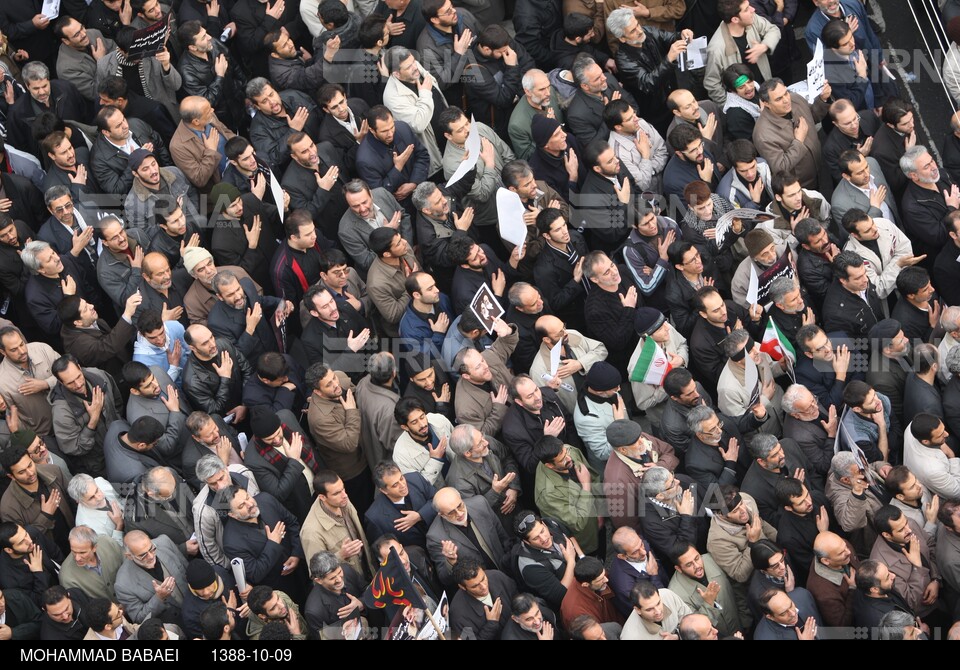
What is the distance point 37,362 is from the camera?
1162 cm

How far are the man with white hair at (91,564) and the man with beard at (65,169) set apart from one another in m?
3.38

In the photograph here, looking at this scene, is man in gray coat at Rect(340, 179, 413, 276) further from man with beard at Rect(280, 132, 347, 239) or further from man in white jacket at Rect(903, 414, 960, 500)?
man in white jacket at Rect(903, 414, 960, 500)

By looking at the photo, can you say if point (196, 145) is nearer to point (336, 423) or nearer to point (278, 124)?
point (278, 124)

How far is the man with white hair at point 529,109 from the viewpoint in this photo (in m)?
12.9

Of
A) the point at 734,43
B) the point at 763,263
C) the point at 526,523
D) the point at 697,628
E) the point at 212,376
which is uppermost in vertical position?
the point at 734,43

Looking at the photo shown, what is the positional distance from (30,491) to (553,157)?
4924 millimetres

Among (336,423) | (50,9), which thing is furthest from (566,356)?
(50,9)

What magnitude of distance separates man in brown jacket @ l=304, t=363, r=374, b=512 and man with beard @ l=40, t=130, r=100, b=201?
279cm

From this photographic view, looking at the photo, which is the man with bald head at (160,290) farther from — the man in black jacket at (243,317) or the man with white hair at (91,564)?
the man with white hair at (91,564)

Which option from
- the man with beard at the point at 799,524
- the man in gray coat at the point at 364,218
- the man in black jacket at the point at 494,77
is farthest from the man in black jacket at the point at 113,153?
the man with beard at the point at 799,524

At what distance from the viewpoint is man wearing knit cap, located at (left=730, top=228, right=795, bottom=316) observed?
11656 mm

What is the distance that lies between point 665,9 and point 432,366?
4.58m

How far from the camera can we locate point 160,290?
11938mm

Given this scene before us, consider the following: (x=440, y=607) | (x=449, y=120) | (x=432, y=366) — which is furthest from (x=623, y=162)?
(x=440, y=607)
